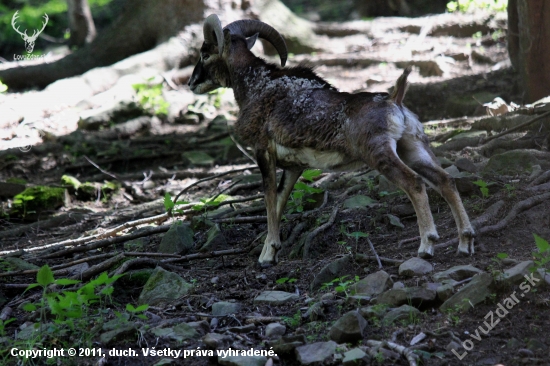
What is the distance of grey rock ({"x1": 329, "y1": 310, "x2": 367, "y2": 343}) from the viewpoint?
14.2ft

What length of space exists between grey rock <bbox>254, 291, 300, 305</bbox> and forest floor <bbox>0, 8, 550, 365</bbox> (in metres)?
0.04

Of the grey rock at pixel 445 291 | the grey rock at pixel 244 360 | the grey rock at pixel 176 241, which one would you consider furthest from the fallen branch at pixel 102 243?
the grey rock at pixel 445 291

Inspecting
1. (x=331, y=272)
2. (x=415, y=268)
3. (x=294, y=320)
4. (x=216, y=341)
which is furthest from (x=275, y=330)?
(x=415, y=268)

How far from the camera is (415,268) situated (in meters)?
5.13

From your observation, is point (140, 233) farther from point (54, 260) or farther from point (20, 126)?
point (20, 126)

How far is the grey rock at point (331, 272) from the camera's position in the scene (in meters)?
5.45

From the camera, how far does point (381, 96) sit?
5836 millimetres

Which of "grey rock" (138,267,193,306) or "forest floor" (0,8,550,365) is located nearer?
"forest floor" (0,8,550,365)

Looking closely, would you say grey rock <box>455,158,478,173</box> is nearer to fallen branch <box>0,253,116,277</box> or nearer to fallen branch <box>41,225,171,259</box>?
fallen branch <box>41,225,171,259</box>

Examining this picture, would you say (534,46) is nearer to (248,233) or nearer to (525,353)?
(248,233)

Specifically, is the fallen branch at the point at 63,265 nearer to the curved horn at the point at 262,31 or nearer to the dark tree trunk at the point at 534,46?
the curved horn at the point at 262,31

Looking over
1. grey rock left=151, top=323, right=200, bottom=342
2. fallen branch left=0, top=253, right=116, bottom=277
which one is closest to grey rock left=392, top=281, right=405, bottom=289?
grey rock left=151, top=323, right=200, bottom=342

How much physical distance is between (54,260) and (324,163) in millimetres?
3378

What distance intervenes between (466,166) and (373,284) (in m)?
2.55
